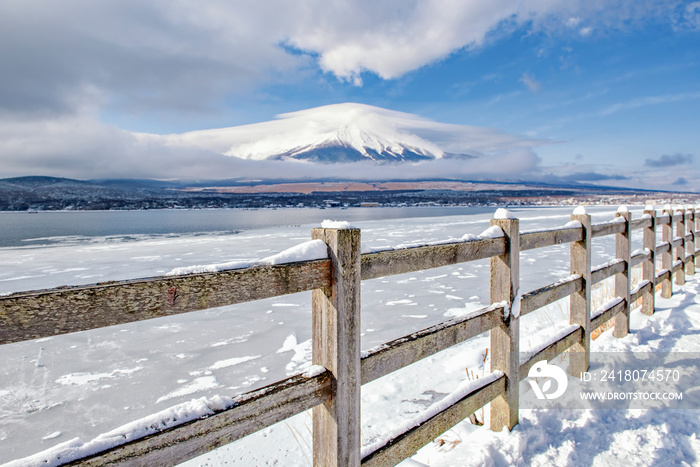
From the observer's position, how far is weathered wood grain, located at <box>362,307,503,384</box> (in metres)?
2.06

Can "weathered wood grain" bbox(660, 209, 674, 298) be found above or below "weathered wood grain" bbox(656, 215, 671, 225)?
below

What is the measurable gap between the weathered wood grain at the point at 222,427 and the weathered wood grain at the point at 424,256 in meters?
0.56

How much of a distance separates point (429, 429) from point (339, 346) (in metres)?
1.00

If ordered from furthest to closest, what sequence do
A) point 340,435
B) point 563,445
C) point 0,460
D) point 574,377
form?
point 574,377 → point 0,460 → point 563,445 → point 340,435

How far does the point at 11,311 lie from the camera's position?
44.7 inches

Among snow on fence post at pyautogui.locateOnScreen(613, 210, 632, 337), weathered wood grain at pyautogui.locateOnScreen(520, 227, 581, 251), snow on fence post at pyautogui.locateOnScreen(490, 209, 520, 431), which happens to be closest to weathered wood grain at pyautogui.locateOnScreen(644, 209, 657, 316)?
snow on fence post at pyautogui.locateOnScreen(613, 210, 632, 337)

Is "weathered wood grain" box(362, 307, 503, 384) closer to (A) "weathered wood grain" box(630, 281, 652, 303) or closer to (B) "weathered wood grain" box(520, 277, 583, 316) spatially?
(B) "weathered wood grain" box(520, 277, 583, 316)

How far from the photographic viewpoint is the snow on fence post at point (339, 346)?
180 cm

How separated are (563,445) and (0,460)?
416 centimetres

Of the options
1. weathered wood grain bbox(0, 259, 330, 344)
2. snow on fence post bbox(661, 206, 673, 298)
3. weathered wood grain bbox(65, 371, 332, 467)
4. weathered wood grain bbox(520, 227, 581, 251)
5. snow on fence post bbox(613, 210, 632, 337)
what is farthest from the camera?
snow on fence post bbox(661, 206, 673, 298)

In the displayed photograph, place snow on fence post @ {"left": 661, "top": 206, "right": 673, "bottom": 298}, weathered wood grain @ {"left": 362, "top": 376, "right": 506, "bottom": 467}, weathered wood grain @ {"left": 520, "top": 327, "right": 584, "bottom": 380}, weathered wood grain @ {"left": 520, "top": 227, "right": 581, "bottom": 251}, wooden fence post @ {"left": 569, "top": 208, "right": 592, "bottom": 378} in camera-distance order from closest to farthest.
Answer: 1. weathered wood grain @ {"left": 362, "top": 376, "right": 506, "bottom": 467}
2. weathered wood grain @ {"left": 520, "top": 227, "right": 581, "bottom": 251}
3. weathered wood grain @ {"left": 520, "top": 327, "right": 584, "bottom": 380}
4. wooden fence post @ {"left": 569, "top": 208, "right": 592, "bottom": 378}
5. snow on fence post @ {"left": 661, "top": 206, "right": 673, "bottom": 298}

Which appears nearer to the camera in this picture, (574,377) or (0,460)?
(0,460)

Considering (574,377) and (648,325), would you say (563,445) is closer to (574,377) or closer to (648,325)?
(574,377)

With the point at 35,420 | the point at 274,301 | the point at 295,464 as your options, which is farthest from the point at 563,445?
the point at 274,301
